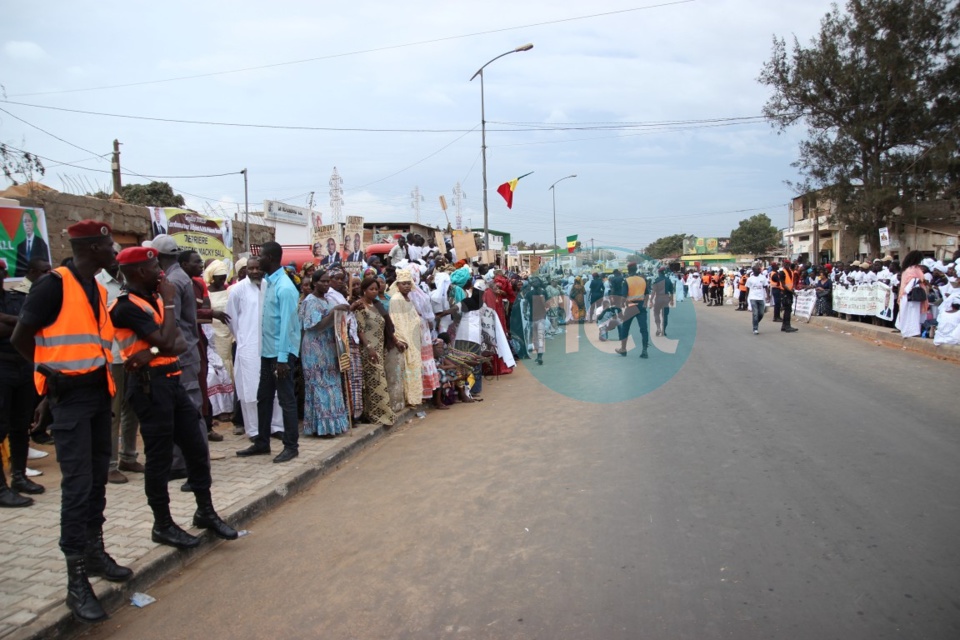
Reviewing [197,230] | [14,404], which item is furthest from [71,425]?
[197,230]

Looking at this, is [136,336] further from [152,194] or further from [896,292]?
[152,194]

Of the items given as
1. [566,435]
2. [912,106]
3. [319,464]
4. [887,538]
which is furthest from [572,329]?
[912,106]

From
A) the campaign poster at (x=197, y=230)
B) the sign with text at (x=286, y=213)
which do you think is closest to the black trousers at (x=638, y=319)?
the campaign poster at (x=197, y=230)

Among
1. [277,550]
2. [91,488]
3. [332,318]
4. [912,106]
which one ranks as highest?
[912,106]

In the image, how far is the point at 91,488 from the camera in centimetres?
337

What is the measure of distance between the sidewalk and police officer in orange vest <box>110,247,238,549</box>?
25 centimetres

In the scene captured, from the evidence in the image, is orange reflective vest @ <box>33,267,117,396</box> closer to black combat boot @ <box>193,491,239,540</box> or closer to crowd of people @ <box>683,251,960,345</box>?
black combat boot @ <box>193,491,239,540</box>

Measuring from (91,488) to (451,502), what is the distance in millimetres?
2364

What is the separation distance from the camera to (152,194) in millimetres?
34188

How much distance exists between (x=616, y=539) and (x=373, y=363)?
12.9 feet

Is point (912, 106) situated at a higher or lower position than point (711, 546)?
higher

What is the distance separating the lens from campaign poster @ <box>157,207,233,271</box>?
1025 cm

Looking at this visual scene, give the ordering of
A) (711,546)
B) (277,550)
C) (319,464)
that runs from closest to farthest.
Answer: (711,546) < (277,550) < (319,464)

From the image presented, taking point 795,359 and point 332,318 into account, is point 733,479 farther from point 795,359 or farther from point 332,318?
point 795,359
